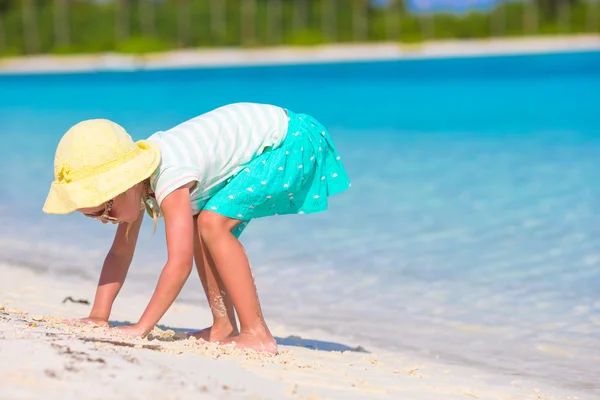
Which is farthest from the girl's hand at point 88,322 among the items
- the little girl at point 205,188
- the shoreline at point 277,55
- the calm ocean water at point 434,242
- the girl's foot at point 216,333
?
the shoreline at point 277,55

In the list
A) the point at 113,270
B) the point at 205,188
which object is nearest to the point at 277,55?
the point at 113,270

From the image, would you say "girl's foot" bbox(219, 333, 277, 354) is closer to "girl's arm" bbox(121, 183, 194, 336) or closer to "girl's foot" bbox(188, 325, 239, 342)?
"girl's foot" bbox(188, 325, 239, 342)

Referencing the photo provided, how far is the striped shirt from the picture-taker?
2693 mm

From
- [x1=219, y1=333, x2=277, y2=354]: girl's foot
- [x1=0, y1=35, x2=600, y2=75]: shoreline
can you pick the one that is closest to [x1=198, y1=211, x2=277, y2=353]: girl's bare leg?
[x1=219, y1=333, x2=277, y2=354]: girl's foot

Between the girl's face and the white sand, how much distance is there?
1.10ft

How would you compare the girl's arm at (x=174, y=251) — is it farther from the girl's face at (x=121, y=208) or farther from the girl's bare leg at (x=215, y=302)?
the girl's bare leg at (x=215, y=302)

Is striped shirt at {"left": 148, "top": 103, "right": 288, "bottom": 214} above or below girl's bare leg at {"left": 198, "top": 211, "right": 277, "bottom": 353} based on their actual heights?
above

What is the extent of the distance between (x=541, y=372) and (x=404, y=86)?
16065 mm

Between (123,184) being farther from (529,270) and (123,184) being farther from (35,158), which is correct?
(35,158)

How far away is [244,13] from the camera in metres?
29.2

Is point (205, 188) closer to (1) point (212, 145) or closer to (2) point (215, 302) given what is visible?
(1) point (212, 145)

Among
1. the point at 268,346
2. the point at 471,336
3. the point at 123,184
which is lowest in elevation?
the point at 471,336

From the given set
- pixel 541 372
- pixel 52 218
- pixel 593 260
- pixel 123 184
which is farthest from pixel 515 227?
pixel 123 184

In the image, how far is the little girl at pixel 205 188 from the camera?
2658 millimetres
